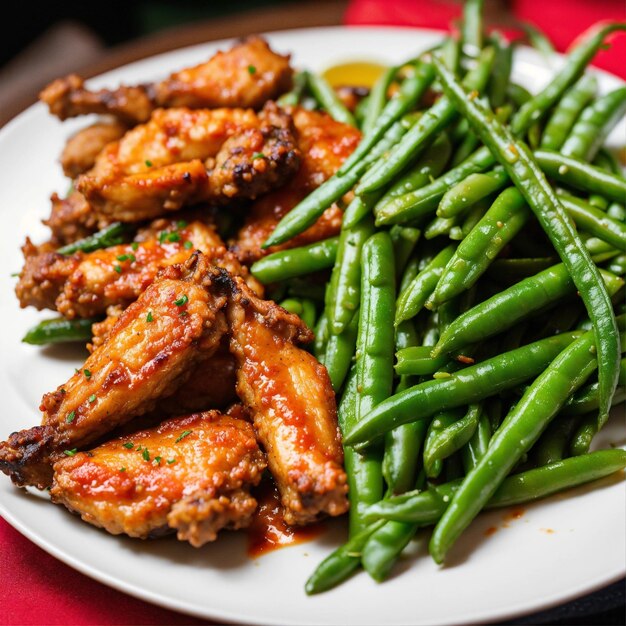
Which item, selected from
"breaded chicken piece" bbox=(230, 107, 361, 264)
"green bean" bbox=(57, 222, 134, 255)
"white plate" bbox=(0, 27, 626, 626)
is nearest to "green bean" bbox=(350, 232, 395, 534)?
"white plate" bbox=(0, 27, 626, 626)

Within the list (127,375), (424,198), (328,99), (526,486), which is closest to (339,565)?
(526,486)

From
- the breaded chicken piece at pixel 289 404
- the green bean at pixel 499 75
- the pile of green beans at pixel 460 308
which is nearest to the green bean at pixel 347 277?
the pile of green beans at pixel 460 308

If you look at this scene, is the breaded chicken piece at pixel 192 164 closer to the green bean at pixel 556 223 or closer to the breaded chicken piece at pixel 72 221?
the breaded chicken piece at pixel 72 221

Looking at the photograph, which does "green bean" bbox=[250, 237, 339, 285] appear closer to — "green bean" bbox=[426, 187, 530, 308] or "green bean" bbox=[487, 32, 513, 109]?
"green bean" bbox=[426, 187, 530, 308]

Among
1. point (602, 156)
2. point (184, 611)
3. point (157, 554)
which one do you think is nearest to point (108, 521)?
point (157, 554)

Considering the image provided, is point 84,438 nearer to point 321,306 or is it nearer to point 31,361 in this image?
point 31,361
